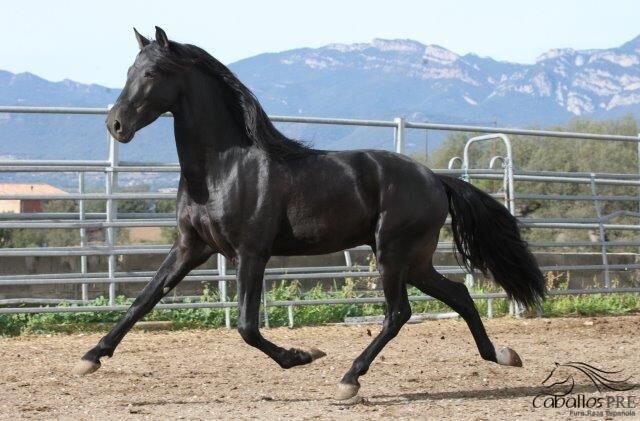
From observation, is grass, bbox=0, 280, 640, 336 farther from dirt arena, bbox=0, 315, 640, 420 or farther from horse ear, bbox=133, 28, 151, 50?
horse ear, bbox=133, 28, 151, 50

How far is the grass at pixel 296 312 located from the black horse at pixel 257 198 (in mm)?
3846

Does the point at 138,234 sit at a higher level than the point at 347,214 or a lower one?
lower

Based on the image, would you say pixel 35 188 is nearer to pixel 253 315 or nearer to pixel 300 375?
pixel 300 375

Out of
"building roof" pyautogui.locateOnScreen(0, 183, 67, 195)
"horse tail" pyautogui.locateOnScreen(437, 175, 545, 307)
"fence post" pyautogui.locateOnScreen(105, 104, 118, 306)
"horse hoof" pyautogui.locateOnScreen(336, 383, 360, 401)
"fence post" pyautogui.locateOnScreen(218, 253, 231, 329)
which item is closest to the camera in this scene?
"horse hoof" pyautogui.locateOnScreen(336, 383, 360, 401)

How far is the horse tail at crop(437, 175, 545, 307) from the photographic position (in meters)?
7.01

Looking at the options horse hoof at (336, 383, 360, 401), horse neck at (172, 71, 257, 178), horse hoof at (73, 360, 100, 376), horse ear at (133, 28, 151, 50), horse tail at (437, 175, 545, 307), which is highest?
horse ear at (133, 28, 151, 50)

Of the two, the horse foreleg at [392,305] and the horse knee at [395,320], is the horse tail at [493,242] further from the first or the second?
the horse knee at [395,320]

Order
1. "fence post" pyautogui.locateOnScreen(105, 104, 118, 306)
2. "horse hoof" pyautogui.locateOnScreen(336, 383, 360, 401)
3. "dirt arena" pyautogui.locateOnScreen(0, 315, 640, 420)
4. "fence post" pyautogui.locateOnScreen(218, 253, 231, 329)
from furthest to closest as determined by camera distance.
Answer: "fence post" pyautogui.locateOnScreen(218, 253, 231, 329) < "fence post" pyautogui.locateOnScreen(105, 104, 118, 306) < "horse hoof" pyautogui.locateOnScreen(336, 383, 360, 401) < "dirt arena" pyautogui.locateOnScreen(0, 315, 640, 420)

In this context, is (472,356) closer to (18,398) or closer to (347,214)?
(347,214)

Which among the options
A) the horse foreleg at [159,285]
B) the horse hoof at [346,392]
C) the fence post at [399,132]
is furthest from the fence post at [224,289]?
the horse hoof at [346,392]

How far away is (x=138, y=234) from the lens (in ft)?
101

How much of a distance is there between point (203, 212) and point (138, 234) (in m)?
25.0

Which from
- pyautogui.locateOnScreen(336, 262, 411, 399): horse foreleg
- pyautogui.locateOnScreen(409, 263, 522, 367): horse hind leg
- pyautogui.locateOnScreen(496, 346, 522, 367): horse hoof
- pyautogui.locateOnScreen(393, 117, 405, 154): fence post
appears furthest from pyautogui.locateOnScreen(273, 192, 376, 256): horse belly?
pyautogui.locateOnScreen(393, 117, 405, 154): fence post

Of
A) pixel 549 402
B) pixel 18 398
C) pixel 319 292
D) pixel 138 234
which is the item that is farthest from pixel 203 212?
pixel 138 234
